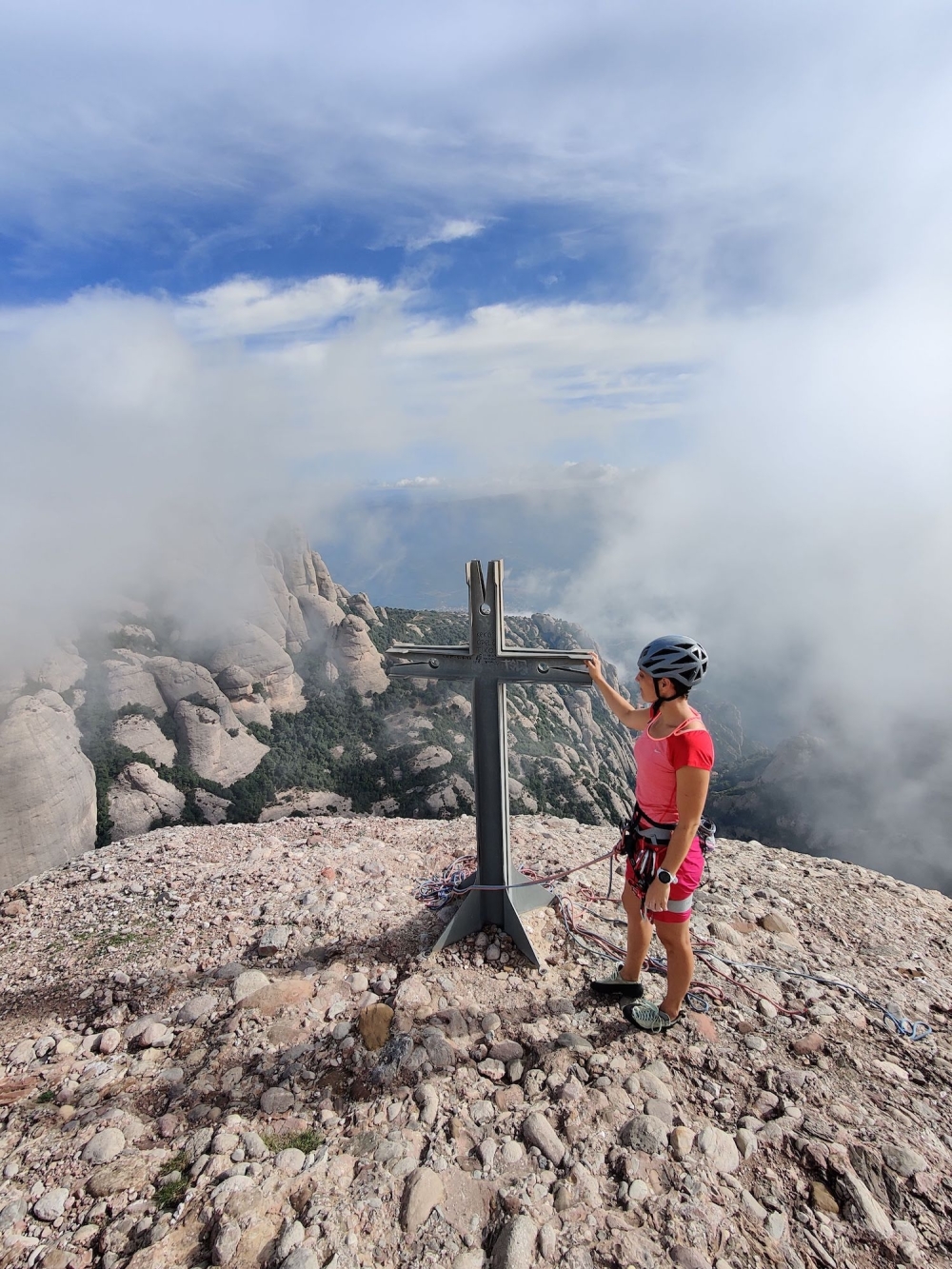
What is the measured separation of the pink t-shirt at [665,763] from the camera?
14.0 feet

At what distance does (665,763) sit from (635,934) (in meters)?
1.79

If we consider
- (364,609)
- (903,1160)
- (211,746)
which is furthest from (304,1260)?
(364,609)

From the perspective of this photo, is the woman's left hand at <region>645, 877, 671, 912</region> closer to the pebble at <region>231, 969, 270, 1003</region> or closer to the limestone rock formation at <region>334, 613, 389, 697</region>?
the pebble at <region>231, 969, 270, 1003</region>

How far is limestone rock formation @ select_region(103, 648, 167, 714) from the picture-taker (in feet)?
219

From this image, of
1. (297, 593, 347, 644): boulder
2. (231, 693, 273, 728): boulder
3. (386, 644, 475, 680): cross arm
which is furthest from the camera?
(297, 593, 347, 644): boulder

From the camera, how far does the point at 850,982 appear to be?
5961 mm

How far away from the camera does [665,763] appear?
4477 mm

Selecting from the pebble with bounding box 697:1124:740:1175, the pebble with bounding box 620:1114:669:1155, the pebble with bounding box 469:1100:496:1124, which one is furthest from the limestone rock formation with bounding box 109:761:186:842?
the pebble with bounding box 697:1124:740:1175

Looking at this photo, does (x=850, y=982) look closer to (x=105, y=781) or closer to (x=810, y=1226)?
(x=810, y=1226)

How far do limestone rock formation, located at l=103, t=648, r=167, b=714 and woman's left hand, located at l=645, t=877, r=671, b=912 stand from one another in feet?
240

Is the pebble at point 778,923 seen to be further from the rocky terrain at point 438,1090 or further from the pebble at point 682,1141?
the pebble at point 682,1141

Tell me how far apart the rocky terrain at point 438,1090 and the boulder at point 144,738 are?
6376 cm

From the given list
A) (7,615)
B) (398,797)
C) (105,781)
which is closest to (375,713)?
(398,797)

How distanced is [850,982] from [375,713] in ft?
256
